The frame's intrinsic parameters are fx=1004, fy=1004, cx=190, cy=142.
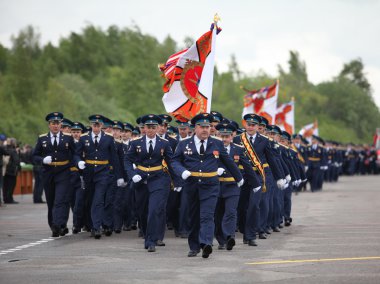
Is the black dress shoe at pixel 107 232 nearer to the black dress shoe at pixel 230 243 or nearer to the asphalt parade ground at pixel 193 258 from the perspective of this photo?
the asphalt parade ground at pixel 193 258

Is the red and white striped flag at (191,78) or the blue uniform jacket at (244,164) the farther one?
the red and white striped flag at (191,78)

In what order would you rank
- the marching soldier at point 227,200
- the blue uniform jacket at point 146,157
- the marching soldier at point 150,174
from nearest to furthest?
the marching soldier at point 227,200, the marching soldier at point 150,174, the blue uniform jacket at point 146,157

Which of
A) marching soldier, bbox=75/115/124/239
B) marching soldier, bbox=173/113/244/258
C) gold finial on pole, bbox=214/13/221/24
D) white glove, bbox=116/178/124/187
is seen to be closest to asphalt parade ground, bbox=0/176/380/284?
marching soldier, bbox=173/113/244/258

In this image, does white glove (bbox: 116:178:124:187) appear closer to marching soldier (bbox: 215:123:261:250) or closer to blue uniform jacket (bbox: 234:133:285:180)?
blue uniform jacket (bbox: 234:133:285:180)

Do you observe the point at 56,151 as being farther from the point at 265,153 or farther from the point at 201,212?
the point at 201,212

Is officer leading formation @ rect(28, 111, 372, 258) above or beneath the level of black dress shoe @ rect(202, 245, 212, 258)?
above

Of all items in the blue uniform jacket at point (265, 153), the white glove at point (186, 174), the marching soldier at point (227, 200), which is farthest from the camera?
the blue uniform jacket at point (265, 153)

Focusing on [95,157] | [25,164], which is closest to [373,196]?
[25,164]

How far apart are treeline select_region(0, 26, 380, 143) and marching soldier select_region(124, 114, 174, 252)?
43.3 m

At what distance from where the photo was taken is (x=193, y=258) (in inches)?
549

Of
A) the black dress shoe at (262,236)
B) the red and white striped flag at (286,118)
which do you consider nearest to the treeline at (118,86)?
the red and white striped flag at (286,118)

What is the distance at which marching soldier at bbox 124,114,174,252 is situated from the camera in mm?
15609

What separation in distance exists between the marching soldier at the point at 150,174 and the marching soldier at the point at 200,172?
3.80 ft

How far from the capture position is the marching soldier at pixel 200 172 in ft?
46.8
